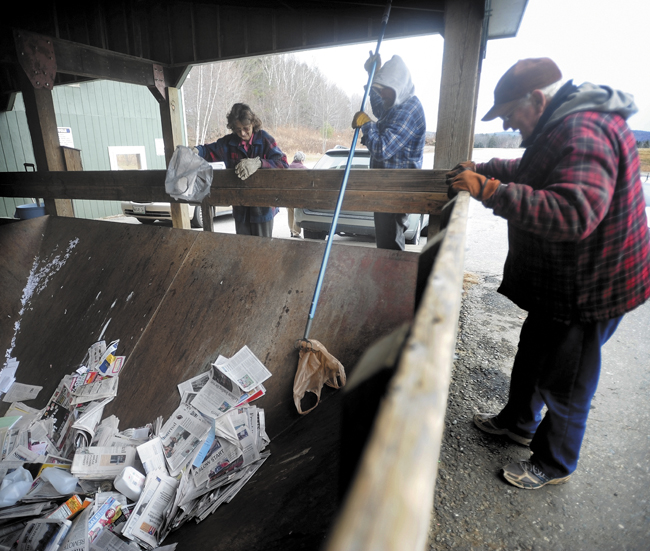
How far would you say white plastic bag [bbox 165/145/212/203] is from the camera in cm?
280

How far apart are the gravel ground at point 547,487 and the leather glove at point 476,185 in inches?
46.4

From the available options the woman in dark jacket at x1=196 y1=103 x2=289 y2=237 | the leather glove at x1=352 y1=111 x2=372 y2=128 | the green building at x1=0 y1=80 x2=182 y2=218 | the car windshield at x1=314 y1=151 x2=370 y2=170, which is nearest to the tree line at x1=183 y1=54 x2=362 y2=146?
the green building at x1=0 y1=80 x2=182 y2=218

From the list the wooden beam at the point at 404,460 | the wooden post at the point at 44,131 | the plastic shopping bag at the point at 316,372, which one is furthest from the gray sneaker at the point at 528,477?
the wooden post at the point at 44,131

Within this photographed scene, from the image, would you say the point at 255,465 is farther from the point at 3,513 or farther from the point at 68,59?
the point at 68,59

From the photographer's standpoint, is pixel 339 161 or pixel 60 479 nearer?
pixel 60 479

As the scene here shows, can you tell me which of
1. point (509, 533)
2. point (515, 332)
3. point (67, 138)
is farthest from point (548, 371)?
point (67, 138)

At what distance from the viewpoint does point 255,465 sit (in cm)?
177

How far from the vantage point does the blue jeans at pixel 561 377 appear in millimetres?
1383

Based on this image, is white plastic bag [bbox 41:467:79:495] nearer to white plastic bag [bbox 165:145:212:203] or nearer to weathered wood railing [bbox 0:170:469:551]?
white plastic bag [bbox 165:145:212:203]

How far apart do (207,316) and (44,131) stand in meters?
2.98

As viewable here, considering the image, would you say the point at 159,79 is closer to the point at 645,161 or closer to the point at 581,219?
the point at 581,219

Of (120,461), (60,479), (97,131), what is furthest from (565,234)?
(97,131)

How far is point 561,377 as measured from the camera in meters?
1.43

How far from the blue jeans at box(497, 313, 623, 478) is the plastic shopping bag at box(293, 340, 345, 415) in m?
0.86
